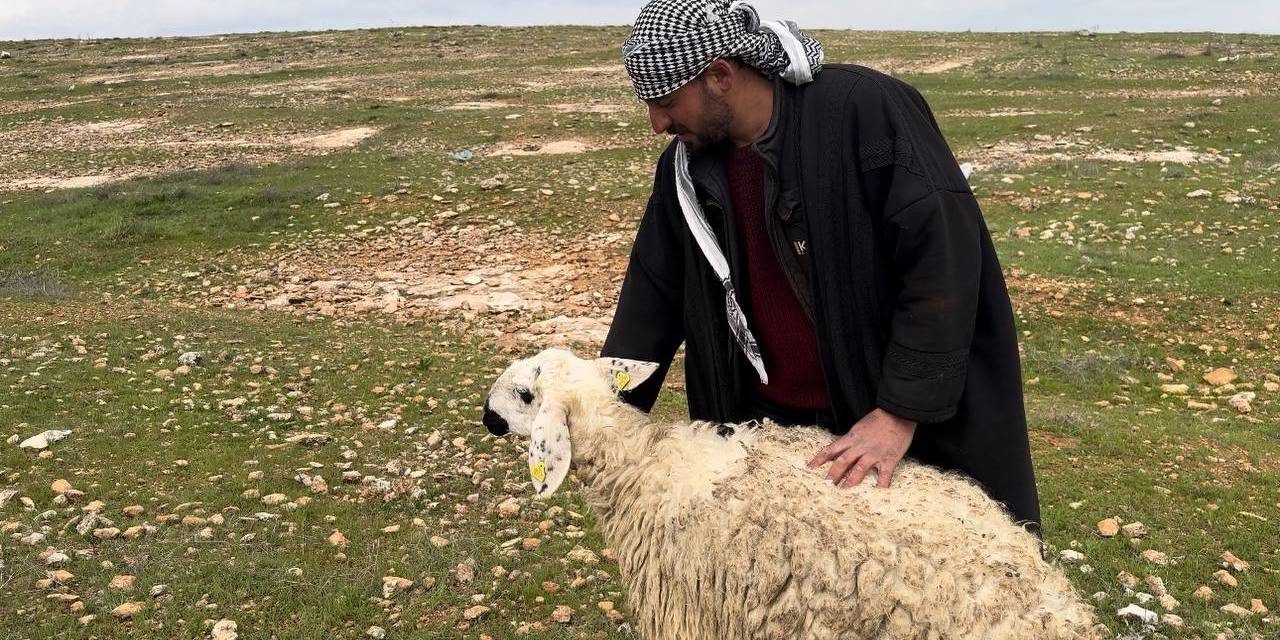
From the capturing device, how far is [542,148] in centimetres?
1872

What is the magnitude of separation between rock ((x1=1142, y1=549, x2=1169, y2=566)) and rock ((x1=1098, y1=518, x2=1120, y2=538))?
0.24 m

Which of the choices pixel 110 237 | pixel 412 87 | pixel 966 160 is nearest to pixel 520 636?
pixel 110 237

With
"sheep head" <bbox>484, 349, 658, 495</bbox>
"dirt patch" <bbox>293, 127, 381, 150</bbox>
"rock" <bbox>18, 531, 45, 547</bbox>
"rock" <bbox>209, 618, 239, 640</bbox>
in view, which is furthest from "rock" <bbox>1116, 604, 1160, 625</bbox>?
"dirt patch" <bbox>293, 127, 381, 150</bbox>

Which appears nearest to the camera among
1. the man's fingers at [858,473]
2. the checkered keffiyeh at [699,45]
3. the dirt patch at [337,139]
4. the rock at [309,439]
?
the checkered keffiyeh at [699,45]

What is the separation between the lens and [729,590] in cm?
312

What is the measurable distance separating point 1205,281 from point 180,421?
33.0ft

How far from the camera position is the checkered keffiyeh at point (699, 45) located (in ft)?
9.30

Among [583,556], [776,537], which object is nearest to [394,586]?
[583,556]

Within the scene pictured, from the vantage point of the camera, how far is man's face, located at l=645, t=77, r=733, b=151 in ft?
9.61

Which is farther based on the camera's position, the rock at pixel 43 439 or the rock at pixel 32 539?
the rock at pixel 43 439

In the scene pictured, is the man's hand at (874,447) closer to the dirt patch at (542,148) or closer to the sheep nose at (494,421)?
the sheep nose at (494,421)

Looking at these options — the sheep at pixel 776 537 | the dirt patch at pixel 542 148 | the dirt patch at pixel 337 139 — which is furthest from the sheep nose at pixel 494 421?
the dirt patch at pixel 337 139

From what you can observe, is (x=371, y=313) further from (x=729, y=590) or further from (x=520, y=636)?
(x=729, y=590)

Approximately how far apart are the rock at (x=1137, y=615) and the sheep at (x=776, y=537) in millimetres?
2024
